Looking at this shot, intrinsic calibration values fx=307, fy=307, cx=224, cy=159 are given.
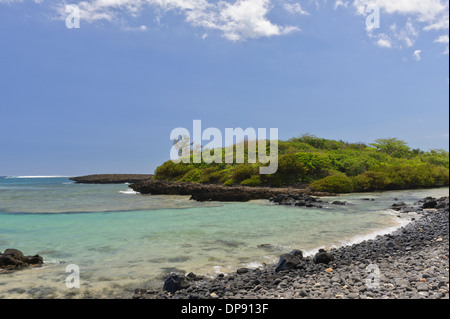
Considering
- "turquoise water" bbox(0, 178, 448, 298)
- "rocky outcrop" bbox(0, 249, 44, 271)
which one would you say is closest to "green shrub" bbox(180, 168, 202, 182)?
"turquoise water" bbox(0, 178, 448, 298)

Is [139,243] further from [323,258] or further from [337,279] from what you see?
[337,279]

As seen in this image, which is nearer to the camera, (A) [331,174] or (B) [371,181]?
(B) [371,181]

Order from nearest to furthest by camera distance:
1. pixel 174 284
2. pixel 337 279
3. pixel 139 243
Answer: pixel 174 284 → pixel 337 279 → pixel 139 243

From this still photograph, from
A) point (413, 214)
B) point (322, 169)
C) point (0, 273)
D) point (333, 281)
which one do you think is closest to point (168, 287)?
point (333, 281)

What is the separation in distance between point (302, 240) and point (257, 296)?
4419 millimetres

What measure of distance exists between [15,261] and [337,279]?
563 centimetres

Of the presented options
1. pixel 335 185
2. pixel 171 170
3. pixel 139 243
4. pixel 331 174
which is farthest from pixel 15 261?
pixel 171 170

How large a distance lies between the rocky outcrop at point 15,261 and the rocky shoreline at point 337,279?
2.70m

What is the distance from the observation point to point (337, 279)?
14.9ft

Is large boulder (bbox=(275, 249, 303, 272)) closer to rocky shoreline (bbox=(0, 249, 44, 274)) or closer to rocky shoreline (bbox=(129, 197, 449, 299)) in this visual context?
rocky shoreline (bbox=(129, 197, 449, 299))

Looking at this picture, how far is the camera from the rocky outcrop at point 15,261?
5559mm

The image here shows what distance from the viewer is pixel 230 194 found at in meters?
22.4

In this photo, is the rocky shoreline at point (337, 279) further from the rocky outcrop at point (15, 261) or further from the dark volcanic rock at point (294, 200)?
the dark volcanic rock at point (294, 200)

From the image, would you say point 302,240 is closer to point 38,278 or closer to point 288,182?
point 38,278
